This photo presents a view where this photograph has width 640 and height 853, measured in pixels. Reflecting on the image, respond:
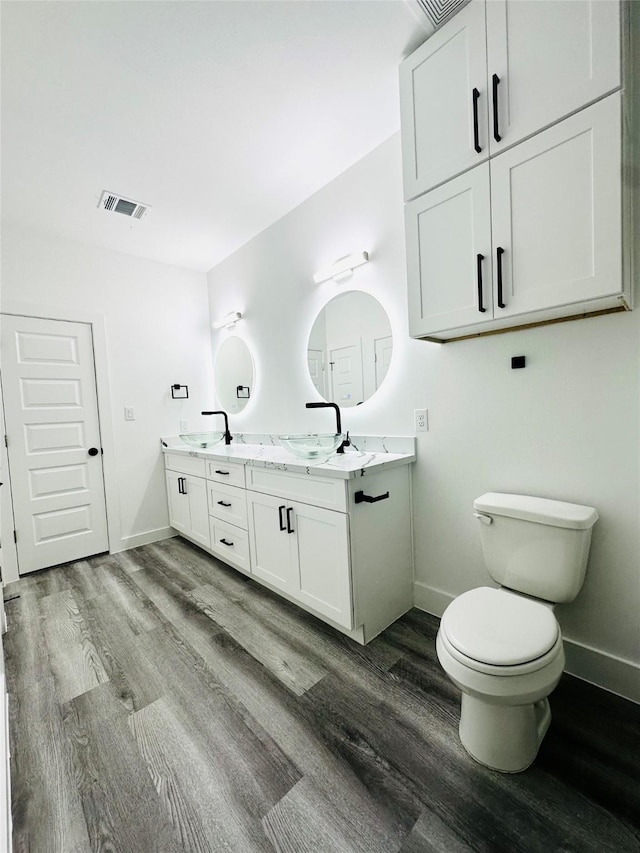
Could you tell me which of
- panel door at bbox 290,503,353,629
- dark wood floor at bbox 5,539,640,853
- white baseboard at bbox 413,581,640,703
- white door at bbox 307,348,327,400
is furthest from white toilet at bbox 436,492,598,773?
white door at bbox 307,348,327,400

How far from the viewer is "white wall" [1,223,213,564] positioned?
270cm

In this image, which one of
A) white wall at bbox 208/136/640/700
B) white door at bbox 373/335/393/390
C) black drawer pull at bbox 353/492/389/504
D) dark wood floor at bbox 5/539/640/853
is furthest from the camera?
white door at bbox 373/335/393/390

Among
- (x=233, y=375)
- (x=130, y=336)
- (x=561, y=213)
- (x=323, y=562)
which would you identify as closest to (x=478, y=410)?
(x=561, y=213)

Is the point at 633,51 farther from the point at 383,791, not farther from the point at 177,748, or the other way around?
the point at 177,748

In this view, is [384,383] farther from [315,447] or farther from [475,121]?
[475,121]

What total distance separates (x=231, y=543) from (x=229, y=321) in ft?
6.40

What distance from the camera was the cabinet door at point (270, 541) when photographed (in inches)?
78.7

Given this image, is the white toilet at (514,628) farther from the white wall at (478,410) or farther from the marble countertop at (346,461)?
the marble countertop at (346,461)

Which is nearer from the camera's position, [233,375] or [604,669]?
[604,669]

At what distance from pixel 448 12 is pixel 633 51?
2.23 ft

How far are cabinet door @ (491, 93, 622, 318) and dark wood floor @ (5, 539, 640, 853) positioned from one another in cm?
150

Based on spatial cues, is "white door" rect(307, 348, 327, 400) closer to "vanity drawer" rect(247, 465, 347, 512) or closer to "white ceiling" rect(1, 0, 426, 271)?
"vanity drawer" rect(247, 465, 347, 512)

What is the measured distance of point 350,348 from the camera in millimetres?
2287

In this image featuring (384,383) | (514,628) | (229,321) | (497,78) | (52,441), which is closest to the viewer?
(514,628)
